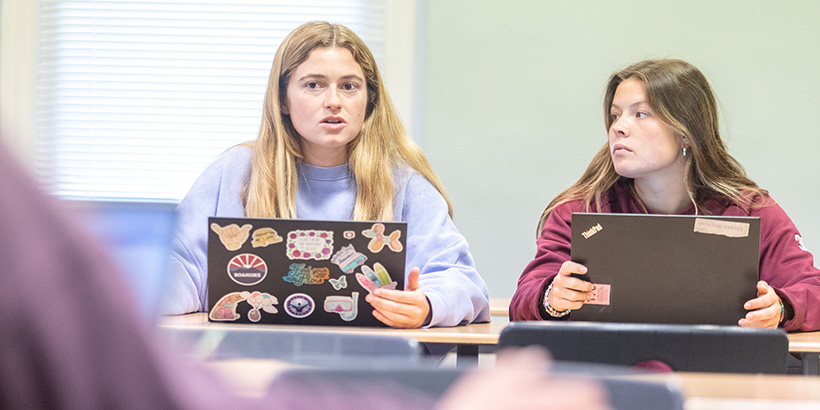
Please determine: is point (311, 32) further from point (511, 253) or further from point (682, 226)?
point (511, 253)

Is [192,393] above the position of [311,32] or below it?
below

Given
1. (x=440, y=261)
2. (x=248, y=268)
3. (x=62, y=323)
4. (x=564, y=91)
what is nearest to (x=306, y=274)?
(x=248, y=268)

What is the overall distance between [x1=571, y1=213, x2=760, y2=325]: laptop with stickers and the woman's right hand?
0.12ft

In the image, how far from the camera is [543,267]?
206 cm

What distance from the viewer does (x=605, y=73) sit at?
130 inches

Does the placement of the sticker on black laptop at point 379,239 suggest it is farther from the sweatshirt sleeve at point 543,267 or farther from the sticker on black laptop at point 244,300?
the sweatshirt sleeve at point 543,267

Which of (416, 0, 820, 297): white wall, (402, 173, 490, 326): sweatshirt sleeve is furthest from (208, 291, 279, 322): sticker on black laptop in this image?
(416, 0, 820, 297): white wall

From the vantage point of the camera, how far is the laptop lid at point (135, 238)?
0.67ft

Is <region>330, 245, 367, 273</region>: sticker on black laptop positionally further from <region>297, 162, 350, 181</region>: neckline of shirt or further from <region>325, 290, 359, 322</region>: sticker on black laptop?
<region>297, 162, 350, 181</region>: neckline of shirt

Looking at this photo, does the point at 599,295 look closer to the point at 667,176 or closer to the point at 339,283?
the point at 339,283

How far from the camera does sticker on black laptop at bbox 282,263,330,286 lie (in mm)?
1551

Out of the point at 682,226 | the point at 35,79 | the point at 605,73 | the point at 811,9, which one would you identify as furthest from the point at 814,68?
the point at 35,79

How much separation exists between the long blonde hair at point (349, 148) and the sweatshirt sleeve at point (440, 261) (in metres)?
0.07

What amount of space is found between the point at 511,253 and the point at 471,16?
3.36ft
